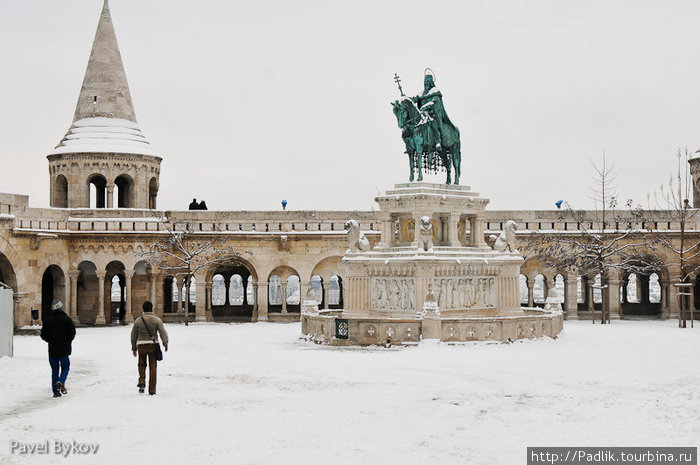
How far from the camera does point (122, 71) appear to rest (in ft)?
115

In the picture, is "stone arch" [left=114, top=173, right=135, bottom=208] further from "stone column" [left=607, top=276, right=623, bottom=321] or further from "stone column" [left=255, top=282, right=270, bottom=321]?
"stone column" [left=607, top=276, right=623, bottom=321]

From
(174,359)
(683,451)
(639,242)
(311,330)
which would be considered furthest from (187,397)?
(639,242)

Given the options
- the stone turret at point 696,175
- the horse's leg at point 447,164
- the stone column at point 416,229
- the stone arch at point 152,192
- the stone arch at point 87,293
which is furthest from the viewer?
the stone turret at point 696,175

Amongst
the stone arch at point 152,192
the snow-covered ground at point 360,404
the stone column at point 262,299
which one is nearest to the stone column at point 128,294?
the stone arch at point 152,192

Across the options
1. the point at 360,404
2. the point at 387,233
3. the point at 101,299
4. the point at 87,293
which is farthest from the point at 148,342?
the point at 87,293

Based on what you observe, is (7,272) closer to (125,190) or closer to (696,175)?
(125,190)

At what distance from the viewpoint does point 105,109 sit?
112ft

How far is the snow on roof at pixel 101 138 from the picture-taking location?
33250 millimetres

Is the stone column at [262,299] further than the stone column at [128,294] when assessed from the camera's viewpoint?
Yes

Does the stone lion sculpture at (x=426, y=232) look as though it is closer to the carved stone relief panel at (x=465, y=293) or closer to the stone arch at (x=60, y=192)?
the carved stone relief panel at (x=465, y=293)

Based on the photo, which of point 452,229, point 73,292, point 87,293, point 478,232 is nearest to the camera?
point 452,229

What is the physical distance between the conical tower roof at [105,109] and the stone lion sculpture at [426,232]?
634 inches

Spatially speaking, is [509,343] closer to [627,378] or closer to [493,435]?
[627,378]

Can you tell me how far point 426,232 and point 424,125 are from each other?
3.38 metres
